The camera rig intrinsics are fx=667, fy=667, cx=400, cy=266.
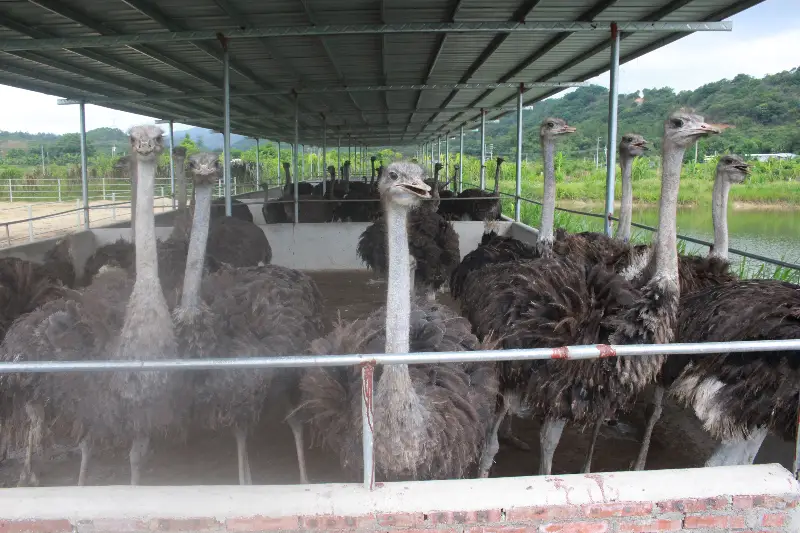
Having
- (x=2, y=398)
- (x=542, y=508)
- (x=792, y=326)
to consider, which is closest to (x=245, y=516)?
(x=542, y=508)

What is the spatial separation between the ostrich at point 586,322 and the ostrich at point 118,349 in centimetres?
180

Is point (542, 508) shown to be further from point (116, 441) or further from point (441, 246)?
point (441, 246)

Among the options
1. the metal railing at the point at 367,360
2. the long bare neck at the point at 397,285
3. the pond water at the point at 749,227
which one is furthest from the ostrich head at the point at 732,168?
the pond water at the point at 749,227

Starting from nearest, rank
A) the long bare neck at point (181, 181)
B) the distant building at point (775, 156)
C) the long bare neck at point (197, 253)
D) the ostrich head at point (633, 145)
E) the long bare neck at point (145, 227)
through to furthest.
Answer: the long bare neck at point (145, 227), the long bare neck at point (197, 253), the ostrich head at point (633, 145), the long bare neck at point (181, 181), the distant building at point (775, 156)

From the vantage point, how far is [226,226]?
748 centimetres

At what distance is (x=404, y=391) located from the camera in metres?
2.68

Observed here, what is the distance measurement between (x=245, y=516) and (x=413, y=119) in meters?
18.6

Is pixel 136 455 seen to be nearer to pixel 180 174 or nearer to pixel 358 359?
pixel 358 359

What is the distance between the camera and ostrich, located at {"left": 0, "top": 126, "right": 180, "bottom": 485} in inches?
121

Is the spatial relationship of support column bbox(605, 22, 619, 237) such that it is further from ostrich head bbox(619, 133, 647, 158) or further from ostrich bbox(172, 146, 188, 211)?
ostrich bbox(172, 146, 188, 211)

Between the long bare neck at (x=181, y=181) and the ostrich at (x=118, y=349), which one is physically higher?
the long bare neck at (x=181, y=181)

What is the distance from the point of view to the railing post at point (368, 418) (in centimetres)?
224

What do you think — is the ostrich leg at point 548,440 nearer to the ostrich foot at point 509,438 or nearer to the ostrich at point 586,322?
the ostrich at point 586,322

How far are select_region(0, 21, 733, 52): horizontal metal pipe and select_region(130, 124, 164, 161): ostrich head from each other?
3663 millimetres
